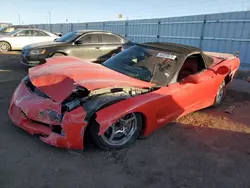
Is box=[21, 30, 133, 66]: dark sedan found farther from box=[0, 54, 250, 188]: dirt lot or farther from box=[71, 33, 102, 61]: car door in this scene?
box=[0, 54, 250, 188]: dirt lot

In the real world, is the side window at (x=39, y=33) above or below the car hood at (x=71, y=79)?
above

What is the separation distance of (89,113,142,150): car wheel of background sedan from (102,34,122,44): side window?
607cm

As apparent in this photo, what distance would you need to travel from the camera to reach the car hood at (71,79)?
3064 mm

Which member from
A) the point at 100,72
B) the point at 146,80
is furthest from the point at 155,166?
the point at 100,72

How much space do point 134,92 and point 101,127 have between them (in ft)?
2.57

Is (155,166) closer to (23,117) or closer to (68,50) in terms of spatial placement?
(23,117)

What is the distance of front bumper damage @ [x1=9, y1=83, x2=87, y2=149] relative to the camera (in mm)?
2795

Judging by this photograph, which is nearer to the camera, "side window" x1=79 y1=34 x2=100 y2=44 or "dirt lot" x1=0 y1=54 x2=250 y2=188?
"dirt lot" x1=0 y1=54 x2=250 y2=188

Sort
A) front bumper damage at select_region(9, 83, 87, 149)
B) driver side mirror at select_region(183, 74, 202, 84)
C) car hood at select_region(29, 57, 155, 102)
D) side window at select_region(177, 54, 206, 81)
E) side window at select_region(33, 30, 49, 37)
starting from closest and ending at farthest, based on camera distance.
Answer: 1. front bumper damage at select_region(9, 83, 87, 149)
2. car hood at select_region(29, 57, 155, 102)
3. driver side mirror at select_region(183, 74, 202, 84)
4. side window at select_region(177, 54, 206, 81)
5. side window at select_region(33, 30, 49, 37)

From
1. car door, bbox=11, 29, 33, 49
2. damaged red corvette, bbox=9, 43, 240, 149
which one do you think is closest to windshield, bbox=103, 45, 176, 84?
damaged red corvette, bbox=9, 43, 240, 149

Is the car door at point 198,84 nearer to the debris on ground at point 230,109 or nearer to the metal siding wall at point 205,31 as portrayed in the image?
the debris on ground at point 230,109

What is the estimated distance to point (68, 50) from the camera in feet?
26.1

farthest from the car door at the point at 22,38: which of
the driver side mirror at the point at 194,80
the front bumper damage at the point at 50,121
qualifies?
the driver side mirror at the point at 194,80

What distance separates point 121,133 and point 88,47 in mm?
5719
